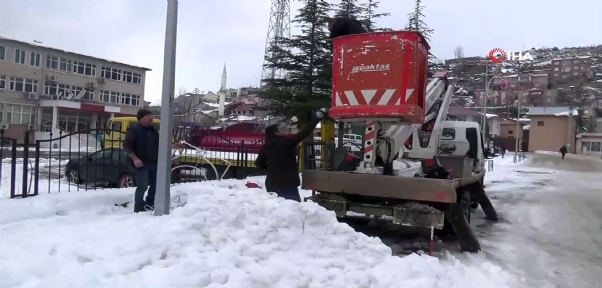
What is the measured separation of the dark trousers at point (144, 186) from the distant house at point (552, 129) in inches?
2793

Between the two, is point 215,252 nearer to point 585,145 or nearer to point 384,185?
point 384,185

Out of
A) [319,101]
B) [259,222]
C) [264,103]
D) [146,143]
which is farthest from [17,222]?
[264,103]

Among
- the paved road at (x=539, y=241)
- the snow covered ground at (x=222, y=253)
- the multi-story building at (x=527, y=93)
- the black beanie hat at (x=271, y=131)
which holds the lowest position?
the paved road at (x=539, y=241)

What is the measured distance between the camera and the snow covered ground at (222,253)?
396 cm

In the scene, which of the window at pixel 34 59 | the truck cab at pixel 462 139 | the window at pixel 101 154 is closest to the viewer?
the truck cab at pixel 462 139

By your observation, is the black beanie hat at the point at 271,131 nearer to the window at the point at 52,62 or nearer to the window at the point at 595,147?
Answer: the window at the point at 52,62

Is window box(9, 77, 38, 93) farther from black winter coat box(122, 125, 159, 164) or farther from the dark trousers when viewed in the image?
the dark trousers

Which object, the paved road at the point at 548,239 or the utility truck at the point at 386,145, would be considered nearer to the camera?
the paved road at the point at 548,239

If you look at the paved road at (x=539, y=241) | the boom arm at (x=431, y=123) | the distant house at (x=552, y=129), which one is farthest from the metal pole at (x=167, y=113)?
the distant house at (x=552, y=129)

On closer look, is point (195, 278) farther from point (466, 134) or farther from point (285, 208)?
point (466, 134)

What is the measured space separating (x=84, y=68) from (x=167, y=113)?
4926cm

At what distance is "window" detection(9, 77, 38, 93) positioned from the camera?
43750 millimetres

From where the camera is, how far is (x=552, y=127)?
2697 inches

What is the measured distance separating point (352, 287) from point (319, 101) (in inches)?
511
